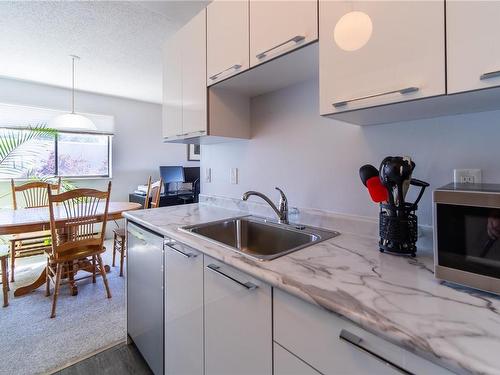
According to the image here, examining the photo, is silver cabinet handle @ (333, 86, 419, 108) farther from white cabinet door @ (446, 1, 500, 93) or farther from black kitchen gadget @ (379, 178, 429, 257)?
black kitchen gadget @ (379, 178, 429, 257)

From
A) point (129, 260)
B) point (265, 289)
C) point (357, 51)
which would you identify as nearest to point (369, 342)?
point (265, 289)

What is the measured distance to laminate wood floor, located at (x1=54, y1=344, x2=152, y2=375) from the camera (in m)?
1.53

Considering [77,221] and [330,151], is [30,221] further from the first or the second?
[330,151]

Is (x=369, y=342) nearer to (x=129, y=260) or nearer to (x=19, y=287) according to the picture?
(x=129, y=260)

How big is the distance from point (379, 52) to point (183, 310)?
1.28m

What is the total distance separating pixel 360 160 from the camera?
4.08ft

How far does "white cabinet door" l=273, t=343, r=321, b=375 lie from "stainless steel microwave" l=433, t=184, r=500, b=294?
43cm

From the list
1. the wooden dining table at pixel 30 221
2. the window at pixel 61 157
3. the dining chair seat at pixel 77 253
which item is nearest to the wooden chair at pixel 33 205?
the wooden dining table at pixel 30 221

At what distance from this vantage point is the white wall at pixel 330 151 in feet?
3.13

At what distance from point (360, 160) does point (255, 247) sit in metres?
0.76

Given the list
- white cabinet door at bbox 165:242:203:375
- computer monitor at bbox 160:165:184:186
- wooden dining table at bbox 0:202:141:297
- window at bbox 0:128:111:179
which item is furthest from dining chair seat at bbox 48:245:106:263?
computer monitor at bbox 160:165:184:186

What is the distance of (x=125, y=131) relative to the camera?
4473 mm

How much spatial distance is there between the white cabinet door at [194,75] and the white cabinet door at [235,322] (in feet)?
3.09

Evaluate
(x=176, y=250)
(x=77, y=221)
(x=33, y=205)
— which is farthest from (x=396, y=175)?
(x=33, y=205)
